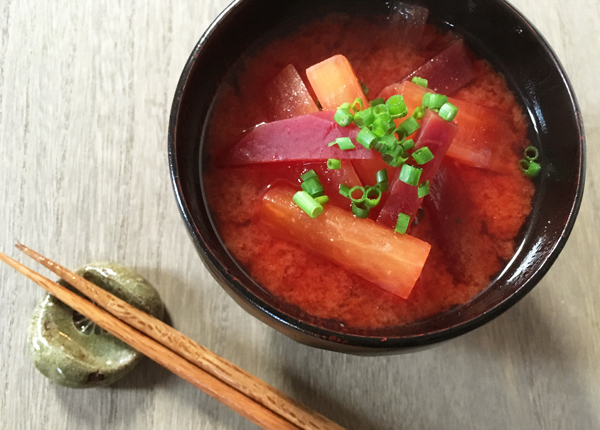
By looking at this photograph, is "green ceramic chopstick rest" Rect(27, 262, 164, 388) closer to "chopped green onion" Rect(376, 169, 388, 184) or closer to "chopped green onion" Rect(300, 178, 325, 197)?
"chopped green onion" Rect(300, 178, 325, 197)

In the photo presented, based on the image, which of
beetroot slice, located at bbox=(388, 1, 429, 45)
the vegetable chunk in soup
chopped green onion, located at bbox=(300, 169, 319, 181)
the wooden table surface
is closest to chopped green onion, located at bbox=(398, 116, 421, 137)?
the vegetable chunk in soup

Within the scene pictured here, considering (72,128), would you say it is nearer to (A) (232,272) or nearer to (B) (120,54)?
(B) (120,54)

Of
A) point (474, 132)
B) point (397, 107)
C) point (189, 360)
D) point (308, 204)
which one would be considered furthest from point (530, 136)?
point (189, 360)

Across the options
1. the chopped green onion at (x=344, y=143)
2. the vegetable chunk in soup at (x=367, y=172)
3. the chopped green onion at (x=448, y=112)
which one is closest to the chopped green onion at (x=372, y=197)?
the vegetable chunk in soup at (x=367, y=172)

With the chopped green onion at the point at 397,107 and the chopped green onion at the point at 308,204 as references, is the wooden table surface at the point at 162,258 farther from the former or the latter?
the chopped green onion at the point at 397,107

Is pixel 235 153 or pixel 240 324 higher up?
pixel 235 153

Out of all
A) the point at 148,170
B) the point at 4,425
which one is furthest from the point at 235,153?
the point at 4,425
